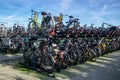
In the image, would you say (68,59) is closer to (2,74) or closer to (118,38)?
(2,74)

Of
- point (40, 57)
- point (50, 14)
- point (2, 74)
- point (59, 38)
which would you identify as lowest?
point (2, 74)

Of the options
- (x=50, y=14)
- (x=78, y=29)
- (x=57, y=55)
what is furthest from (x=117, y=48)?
(x=57, y=55)

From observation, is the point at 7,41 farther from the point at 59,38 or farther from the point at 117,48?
the point at 117,48

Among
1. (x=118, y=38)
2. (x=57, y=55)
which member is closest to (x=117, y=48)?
(x=118, y=38)

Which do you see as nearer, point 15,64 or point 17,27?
point 15,64

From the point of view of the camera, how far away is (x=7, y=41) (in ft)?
36.1

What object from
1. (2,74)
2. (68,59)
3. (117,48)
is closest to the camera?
(2,74)

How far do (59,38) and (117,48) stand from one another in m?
7.33

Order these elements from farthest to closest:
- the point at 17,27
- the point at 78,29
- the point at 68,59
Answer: the point at 17,27 → the point at 78,29 → the point at 68,59

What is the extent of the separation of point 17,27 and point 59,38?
784cm

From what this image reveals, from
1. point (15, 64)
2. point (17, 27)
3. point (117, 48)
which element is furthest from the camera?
point (17, 27)

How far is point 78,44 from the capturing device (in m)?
8.86

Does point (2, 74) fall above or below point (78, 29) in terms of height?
below

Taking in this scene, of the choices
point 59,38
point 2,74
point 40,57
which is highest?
point 59,38
